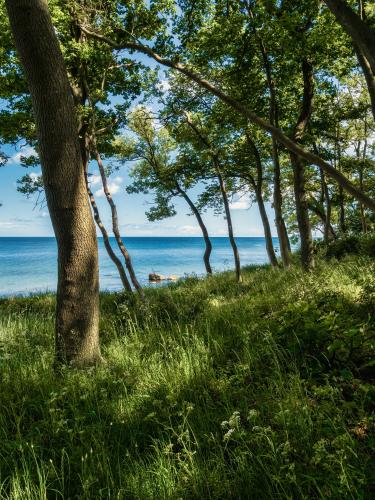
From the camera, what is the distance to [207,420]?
3.03 meters

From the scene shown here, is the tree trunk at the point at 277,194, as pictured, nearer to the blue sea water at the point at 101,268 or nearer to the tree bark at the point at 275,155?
the tree bark at the point at 275,155

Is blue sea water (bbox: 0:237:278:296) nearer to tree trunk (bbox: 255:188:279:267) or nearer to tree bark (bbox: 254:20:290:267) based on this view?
tree trunk (bbox: 255:188:279:267)

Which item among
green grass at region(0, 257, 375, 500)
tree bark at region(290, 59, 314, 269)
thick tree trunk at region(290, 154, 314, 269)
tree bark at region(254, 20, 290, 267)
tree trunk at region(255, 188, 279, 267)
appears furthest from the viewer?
tree trunk at region(255, 188, 279, 267)

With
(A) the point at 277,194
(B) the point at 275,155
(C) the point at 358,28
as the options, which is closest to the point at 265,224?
(A) the point at 277,194

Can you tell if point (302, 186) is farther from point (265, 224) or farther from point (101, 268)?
point (101, 268)

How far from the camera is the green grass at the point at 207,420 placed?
2.25 metres

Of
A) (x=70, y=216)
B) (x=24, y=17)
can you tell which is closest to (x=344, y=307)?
(x=70, y=216)

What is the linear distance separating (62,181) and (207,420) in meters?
3.49

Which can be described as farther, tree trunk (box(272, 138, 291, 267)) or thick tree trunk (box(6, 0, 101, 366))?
tree trunk (box(272, 138, 291, 267))

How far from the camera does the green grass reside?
2.25 m

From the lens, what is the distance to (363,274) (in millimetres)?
7562

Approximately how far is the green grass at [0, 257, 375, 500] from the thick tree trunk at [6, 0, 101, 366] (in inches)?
18.6

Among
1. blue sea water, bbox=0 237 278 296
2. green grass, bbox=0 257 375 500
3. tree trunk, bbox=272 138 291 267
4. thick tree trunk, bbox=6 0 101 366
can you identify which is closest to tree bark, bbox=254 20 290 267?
tree trunk, bbox=272 138 291 267

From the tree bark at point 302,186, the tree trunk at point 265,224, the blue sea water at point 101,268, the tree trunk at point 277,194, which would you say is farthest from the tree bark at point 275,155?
the blue sea water at point 101,268
